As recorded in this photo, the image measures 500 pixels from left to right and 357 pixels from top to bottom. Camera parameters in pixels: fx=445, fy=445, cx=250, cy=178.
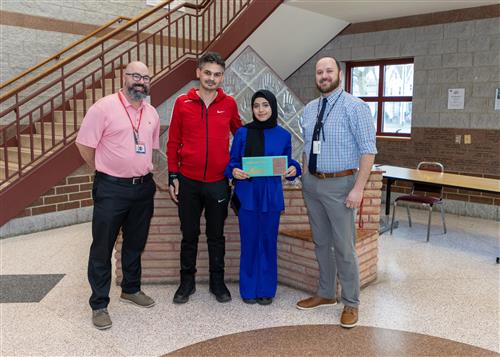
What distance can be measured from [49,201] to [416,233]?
4321mm

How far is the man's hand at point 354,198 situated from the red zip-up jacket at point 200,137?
87 cm

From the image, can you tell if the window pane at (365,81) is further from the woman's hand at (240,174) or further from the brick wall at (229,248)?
the woman's hand at (240,174)

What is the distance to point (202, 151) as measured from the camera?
296cm

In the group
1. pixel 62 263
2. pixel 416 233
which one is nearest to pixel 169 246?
pixel 62 263

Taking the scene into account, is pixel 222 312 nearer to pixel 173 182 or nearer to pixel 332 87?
pixel 173 182

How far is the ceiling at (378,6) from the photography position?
19.2 ft

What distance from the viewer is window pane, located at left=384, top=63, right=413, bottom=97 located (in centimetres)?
693

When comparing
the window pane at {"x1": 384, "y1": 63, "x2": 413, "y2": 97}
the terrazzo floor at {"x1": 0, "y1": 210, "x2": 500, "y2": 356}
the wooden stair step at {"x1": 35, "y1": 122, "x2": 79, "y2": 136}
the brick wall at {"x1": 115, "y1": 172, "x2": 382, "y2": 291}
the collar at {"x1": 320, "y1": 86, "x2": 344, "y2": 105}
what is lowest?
the terrazzo floor at {"x1": 0, "y1": 210, "x2": 500, "y2": 356}

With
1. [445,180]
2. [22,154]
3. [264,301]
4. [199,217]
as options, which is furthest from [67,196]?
[445,180]

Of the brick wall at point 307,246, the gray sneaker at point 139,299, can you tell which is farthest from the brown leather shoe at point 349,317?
the gray sneaker at point 139,299

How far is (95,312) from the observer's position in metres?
2.90

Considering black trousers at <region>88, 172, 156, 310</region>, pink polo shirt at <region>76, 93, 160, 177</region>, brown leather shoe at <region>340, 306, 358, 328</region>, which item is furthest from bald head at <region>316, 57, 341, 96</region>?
brown leather shoe at <region>340, 306, 358, 328</region>

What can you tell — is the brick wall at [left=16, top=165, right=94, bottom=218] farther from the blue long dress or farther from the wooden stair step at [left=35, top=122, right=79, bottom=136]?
the blue long dress

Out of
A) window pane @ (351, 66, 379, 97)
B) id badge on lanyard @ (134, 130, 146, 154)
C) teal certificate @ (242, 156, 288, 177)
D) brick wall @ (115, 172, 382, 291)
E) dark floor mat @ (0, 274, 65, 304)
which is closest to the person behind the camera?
id badge on lanyard @ (134, 130, 146, 154)
